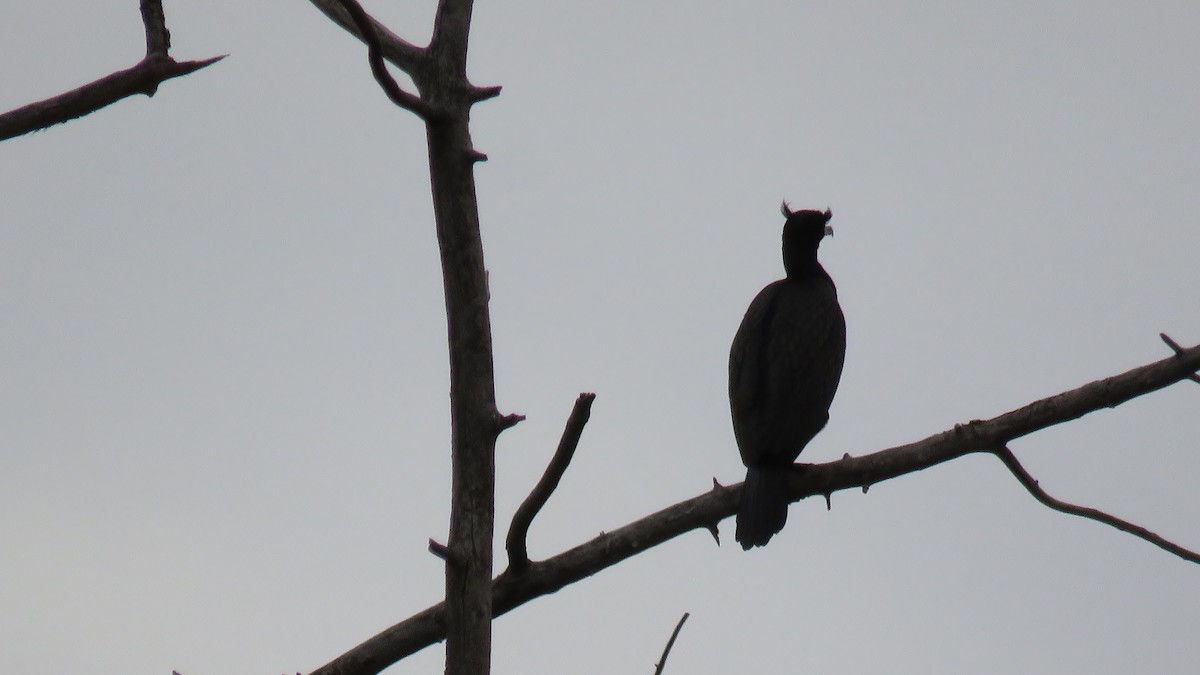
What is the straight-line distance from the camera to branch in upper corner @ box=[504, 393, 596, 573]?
2.63 metres

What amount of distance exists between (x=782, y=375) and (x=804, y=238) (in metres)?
1.02

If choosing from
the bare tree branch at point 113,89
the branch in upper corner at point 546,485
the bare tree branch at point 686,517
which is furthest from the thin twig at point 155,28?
the bare tree branch at point 686,517

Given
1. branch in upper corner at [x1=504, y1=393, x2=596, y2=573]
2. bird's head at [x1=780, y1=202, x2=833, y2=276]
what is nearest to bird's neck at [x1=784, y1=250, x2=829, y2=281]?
bird's head at [x1=780, y1=202, x2=833, y2=276]

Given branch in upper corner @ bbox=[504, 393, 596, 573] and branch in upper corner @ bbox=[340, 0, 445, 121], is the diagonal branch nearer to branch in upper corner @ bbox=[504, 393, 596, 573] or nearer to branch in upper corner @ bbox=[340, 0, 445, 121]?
branch in upper corner @ bbox=[340, 0, 445, 121]

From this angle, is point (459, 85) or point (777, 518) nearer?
point (459, 85)

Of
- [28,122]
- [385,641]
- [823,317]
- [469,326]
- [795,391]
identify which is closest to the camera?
[28,122]

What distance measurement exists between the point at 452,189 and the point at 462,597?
0.94m

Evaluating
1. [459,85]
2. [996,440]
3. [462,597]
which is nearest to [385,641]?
[462,597]

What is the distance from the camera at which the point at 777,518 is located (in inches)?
169

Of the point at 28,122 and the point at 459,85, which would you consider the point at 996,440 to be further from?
the point at 28,122

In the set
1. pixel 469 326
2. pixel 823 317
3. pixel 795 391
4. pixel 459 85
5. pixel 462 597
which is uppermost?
pixel 823 317

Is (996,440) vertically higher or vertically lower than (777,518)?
lower

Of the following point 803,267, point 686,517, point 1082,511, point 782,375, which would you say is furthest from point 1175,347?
point 803,267

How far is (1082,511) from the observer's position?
10.8 feet
